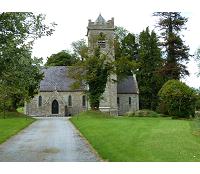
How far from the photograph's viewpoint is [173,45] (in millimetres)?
53812

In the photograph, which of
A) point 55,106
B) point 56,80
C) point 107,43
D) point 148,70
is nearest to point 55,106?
point 55,106

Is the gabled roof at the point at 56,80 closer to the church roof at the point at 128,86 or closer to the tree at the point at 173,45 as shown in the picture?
the church roof at the point at 128,86

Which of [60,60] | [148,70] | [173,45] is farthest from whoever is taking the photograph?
[60,60]

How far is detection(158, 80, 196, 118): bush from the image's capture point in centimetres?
4012

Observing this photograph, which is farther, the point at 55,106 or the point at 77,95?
the point at 77,95

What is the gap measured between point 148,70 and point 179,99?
852 inches

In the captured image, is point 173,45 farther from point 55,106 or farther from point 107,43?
point 55,106

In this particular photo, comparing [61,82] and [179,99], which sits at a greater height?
[61,82]

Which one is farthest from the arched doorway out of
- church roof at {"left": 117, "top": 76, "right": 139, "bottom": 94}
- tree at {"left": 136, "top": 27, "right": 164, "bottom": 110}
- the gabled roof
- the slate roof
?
tree at {"left": 136, "top": 27, "right": 164, "bottom": 110}

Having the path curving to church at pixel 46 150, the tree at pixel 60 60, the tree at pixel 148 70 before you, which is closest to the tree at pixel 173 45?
the tree at pixel 148 70

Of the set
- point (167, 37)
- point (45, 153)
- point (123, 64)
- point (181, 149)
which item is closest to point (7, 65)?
point (45, 153)

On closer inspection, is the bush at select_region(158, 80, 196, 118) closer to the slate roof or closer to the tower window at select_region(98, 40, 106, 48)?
the tower window at select_region(98, 40, 106, 48)

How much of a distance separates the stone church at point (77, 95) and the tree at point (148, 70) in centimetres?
164

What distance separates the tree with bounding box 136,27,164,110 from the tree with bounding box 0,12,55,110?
44.6 metres
